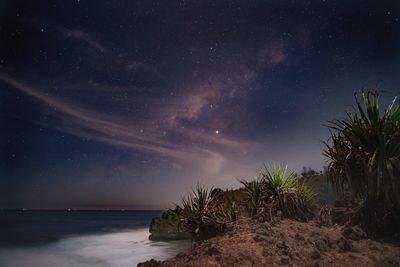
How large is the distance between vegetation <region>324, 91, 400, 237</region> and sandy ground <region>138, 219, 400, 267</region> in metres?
0.75

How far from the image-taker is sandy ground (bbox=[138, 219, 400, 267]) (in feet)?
21.4

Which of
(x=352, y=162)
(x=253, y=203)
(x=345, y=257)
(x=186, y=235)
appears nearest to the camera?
(x=345, y=257)

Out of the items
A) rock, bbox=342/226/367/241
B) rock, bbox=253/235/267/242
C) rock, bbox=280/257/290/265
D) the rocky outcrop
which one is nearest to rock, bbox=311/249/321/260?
rock, bbox=280/257/290/265

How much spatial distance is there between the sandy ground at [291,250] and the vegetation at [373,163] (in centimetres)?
75

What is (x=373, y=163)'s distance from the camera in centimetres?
796

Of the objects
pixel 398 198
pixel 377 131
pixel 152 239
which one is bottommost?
pixel 152 239

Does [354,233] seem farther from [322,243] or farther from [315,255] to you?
[315,255]

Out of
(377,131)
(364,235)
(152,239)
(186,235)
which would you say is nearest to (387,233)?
(364,235)

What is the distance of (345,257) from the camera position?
22.9 feet

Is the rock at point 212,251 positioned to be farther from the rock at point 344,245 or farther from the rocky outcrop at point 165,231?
the rocky outcrop at point 165,231

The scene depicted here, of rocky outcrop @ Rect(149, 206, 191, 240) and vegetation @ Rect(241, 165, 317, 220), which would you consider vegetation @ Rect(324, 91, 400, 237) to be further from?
rocky outcrop @ Rect(149, 206, 191, 240)

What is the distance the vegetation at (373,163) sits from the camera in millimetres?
7984

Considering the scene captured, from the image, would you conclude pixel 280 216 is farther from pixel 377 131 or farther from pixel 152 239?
pixel 152 239

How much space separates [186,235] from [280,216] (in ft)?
73.8
